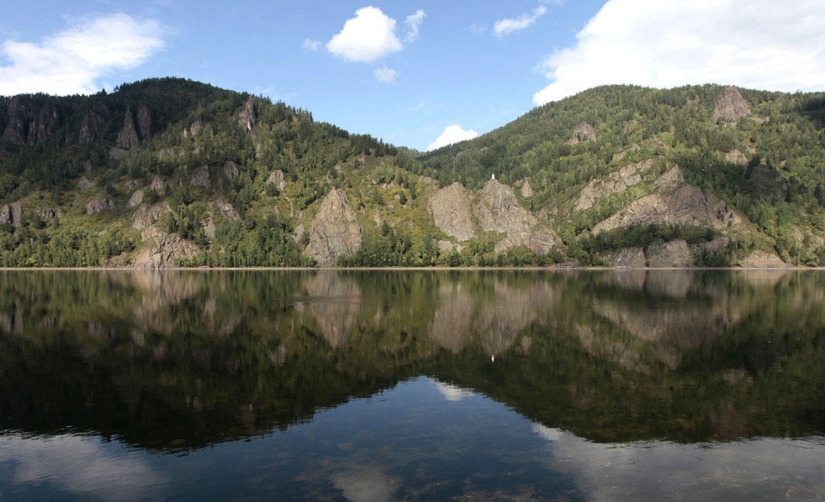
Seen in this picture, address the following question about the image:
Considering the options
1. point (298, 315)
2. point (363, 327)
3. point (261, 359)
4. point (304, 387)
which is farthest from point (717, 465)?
point (298, 315)

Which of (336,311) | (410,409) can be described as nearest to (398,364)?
(410,409)

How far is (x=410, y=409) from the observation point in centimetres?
3158

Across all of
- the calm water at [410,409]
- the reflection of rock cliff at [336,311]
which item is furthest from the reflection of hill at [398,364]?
the reflection of rock cliff at [336,311]

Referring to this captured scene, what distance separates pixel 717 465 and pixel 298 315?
5112 cm

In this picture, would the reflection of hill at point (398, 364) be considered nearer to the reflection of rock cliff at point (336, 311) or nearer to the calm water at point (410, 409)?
the calm water at point (410, 409)

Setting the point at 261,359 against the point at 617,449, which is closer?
the point at 617,449

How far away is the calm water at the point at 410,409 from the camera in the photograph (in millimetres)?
21828

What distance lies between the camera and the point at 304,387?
35562 millimetres

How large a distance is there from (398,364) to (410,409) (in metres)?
11.1

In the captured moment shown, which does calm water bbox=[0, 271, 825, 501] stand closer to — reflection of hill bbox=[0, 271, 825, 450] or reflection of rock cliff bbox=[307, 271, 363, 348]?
reflection of hill bbox=[0, 271, 825, 450]

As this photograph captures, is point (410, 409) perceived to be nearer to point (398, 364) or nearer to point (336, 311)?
point (398, 364)

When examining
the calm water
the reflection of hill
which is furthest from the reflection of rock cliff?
the calm water

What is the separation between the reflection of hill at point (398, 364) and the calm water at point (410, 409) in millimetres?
212

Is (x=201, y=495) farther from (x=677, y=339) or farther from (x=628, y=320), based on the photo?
(x=628, y=320)
